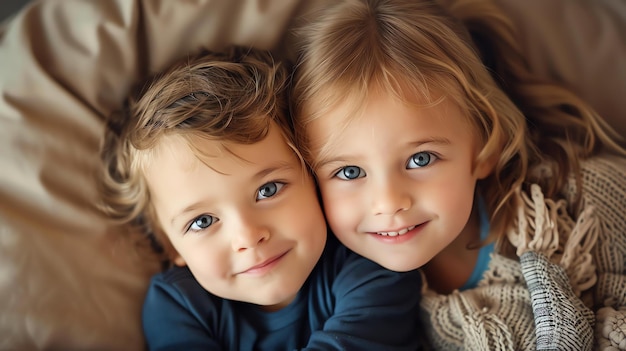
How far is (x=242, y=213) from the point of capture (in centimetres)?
99

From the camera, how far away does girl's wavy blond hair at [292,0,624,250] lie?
3.26 ft

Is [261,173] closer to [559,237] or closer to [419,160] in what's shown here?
[419,160]

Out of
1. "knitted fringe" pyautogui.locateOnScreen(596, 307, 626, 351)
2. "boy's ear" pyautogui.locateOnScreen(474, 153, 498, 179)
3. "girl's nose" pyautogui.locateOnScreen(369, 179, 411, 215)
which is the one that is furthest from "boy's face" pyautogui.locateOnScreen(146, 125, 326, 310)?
"knitted fringe" pyautogui.locateOnScreen(596, 307, 626, 351)

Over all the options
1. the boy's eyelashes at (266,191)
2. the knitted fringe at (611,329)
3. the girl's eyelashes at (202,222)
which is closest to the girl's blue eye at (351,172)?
the boy's eyelashes at (266,191)

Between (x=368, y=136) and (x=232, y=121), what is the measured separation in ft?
0.70

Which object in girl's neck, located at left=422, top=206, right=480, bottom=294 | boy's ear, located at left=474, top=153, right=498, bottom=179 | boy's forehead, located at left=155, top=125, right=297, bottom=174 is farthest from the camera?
girl's neck, located at left=422, top=206, right=480, bottom=294

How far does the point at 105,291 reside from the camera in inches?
43.7

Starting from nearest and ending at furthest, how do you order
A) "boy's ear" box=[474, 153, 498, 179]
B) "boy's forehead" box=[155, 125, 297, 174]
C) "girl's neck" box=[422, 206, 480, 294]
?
"boy's forehead" box=[155, 125, 297, 174] → "boy's ear" box=[474, 153, 498, 179] → "girl's neck" box=[422, 206, 480, 294]

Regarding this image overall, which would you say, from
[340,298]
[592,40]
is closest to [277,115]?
[340,298]

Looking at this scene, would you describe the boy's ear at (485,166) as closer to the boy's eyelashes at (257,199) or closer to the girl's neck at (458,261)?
the girl's neck at (458,261)

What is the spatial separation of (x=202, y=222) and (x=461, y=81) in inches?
18.9

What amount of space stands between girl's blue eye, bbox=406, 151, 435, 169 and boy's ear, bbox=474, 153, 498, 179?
119 mm

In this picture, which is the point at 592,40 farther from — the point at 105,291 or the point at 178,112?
the point at 105,291

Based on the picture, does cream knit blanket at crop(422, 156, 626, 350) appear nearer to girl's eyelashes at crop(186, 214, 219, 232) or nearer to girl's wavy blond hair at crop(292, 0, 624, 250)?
girl's wavy blond hair at crop(292, 0, 624, 250)
